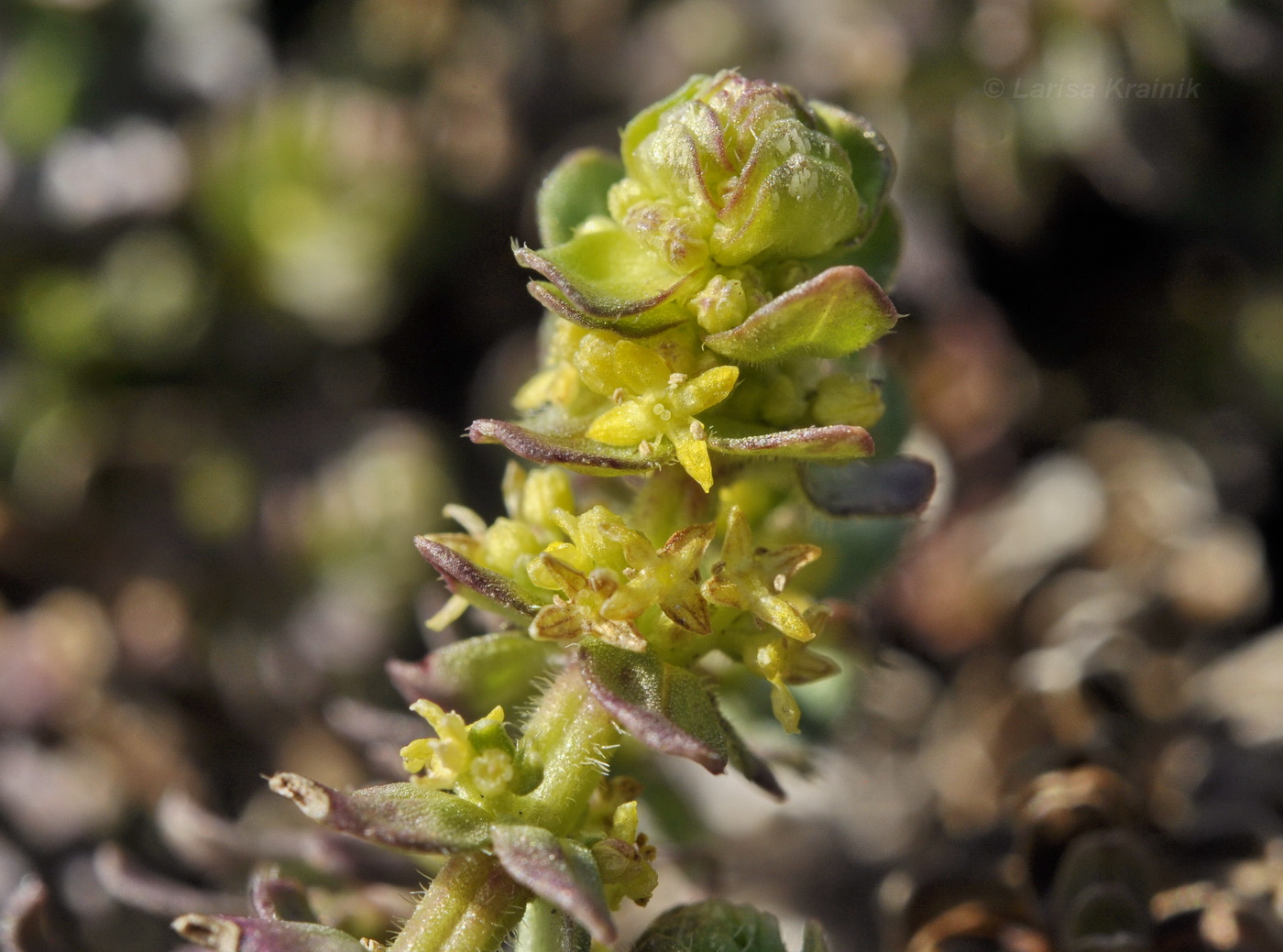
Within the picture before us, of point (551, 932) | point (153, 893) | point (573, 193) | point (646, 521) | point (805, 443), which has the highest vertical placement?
point (573, 193)

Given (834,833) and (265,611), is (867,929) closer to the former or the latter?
(834,833)

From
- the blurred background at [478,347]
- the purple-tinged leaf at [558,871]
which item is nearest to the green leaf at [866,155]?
the purple-tinged leaf at [558,871]

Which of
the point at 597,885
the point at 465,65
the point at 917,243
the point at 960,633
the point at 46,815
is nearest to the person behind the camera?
the point at 597,885

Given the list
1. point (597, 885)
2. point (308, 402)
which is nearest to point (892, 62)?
point (308, 402)

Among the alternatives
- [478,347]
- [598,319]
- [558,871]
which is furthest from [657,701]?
[478,347]

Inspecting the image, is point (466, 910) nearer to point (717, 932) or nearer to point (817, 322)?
point (717, 932)

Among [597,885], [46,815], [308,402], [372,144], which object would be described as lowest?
[46,815]

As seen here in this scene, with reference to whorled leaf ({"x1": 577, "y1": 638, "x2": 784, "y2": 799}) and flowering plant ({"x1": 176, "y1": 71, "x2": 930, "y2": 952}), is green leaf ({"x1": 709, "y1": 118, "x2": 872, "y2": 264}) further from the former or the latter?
whorled leaf ({"x1": 577, "y1": 638, "x2": 784, "y2": 799})
